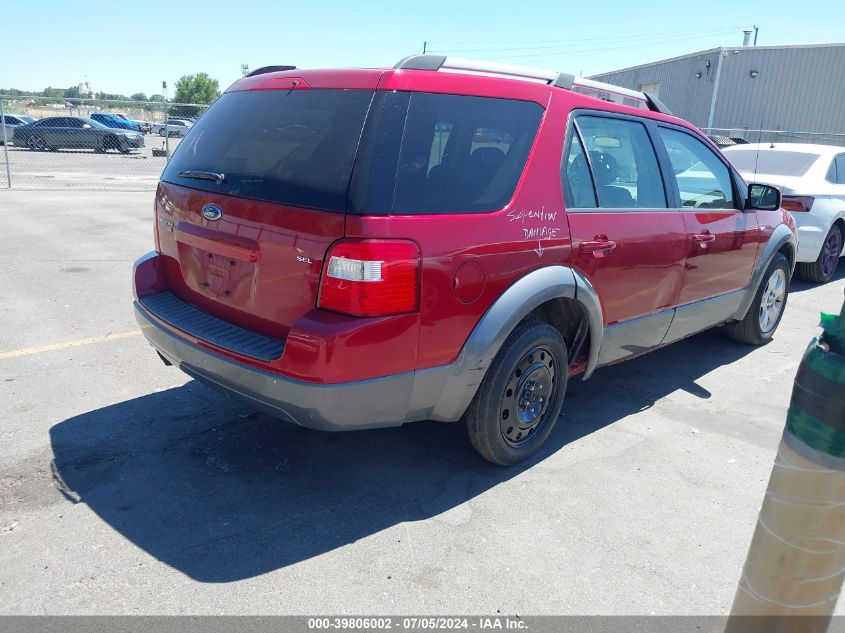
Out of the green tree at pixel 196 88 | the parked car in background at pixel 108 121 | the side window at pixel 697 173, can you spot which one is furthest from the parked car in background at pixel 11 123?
the green tree at pixel 196 88

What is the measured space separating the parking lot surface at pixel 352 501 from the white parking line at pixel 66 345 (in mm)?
27

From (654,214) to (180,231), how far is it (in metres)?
2.73

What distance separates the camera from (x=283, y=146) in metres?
3.09

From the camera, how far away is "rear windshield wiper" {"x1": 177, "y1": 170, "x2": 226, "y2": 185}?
3.25 metres

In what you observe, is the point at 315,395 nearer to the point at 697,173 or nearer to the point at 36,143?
the point at 697,173

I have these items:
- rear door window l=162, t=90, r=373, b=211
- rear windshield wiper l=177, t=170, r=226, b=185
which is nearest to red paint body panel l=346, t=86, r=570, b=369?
rear door window l=162, t=90, r=373, b=211

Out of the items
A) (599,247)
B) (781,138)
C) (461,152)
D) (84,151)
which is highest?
(781,138)

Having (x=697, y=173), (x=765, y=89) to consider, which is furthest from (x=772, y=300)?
(x=765, y=89)

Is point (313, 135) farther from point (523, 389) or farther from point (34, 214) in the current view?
point (34, 214)

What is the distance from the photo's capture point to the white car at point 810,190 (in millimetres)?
8031

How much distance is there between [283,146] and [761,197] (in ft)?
12.5

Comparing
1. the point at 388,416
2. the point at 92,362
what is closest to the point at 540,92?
the point at 388,416

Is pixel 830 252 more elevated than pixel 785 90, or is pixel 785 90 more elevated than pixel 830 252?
pixel 785 90

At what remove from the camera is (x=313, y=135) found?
298cm
